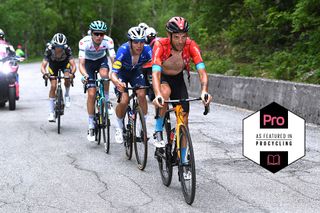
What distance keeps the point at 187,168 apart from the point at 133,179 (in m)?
1.28

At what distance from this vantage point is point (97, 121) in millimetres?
9781

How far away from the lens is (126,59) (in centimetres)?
859

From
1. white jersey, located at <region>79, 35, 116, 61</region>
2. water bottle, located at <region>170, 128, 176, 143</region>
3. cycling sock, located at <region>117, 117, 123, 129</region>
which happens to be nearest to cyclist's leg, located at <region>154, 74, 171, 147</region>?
water bottle, located at <region>170, 128, 176, 143</region>

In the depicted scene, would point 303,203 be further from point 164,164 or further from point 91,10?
point 91,10

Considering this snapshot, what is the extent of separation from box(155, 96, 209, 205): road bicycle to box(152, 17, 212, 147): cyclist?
0.18 metres

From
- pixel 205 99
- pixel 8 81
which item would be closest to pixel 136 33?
pixel 205 99

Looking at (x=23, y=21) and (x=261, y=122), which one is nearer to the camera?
(x=261, y=122)

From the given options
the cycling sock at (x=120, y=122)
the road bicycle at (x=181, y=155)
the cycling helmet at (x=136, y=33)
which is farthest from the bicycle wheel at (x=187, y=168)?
the cycling sock at (x=120, y=122)

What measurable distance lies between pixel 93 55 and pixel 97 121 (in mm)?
1186

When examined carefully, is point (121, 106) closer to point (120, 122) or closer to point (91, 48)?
point (120, 122)

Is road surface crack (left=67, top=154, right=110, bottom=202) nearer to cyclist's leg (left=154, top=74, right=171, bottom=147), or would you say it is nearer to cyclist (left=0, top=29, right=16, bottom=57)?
cyclist's leg (left=154, top=74, right=171, bottom=147)

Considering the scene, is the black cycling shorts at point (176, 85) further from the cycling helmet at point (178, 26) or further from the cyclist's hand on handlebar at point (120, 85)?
the cyclist's hand on handlebar at point (120, 85)

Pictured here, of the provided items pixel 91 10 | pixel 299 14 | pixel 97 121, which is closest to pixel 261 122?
pixel 97 121

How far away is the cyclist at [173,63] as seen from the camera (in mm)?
6547
